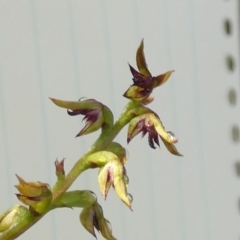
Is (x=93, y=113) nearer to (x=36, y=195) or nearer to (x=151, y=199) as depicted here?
(x=36, y=195)

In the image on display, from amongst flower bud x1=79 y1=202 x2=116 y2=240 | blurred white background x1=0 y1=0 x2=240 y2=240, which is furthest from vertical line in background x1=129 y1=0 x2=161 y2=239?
flower bud x1=79 y1=202 x2=116 y2=240

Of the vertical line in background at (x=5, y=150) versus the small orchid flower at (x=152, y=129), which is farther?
the vertical line in background at (x=5, y=150)

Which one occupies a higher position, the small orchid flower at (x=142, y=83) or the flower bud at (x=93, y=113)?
the small orchid flower at (x=142, y=83)

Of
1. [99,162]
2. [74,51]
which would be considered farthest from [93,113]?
[74,51]

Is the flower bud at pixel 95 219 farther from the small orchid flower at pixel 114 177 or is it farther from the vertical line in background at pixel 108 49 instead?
the vertical line in background at pixel 108 49

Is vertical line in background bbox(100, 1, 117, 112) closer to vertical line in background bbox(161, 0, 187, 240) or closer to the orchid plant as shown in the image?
vertical line in background bbox(161, 0, 187, 240)

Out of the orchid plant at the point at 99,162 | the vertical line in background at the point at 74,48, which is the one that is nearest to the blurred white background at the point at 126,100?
the vertical line in background at the point at 74,48

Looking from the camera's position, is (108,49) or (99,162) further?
(108,49)
